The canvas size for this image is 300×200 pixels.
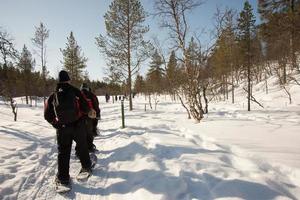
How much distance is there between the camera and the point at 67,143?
4.00m

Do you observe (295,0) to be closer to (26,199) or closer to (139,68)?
(139,68)

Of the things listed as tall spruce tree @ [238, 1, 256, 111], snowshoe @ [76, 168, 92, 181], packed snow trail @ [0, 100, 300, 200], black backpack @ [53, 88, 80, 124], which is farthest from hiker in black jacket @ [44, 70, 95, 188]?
tall spruce tree @ [238, 1, 256, 111]

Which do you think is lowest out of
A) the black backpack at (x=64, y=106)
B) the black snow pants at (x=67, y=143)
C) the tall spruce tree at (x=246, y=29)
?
the black snow pants at (x=67, y=143)

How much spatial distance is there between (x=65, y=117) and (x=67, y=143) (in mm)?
511

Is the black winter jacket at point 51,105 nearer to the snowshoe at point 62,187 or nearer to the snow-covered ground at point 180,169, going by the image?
the snowshoe at point 62,187

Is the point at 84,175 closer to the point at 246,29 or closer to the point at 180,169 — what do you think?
the point at 180,169

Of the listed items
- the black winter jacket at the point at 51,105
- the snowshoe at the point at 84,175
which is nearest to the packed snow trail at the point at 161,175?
the snowshoe at the point at 84,175

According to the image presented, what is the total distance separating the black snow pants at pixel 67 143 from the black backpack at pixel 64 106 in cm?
19

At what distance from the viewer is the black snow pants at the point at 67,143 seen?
3.85m

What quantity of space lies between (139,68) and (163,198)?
18.8 metres

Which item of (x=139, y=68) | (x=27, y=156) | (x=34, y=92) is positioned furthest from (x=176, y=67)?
(x=34, y=92)

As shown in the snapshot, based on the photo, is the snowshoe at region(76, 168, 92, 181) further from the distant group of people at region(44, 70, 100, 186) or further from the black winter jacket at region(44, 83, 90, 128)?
the black winter jacket at region(44, 83, 90, 128)

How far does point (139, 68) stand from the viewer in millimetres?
21234

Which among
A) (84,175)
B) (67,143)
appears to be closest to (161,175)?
(84,175)
